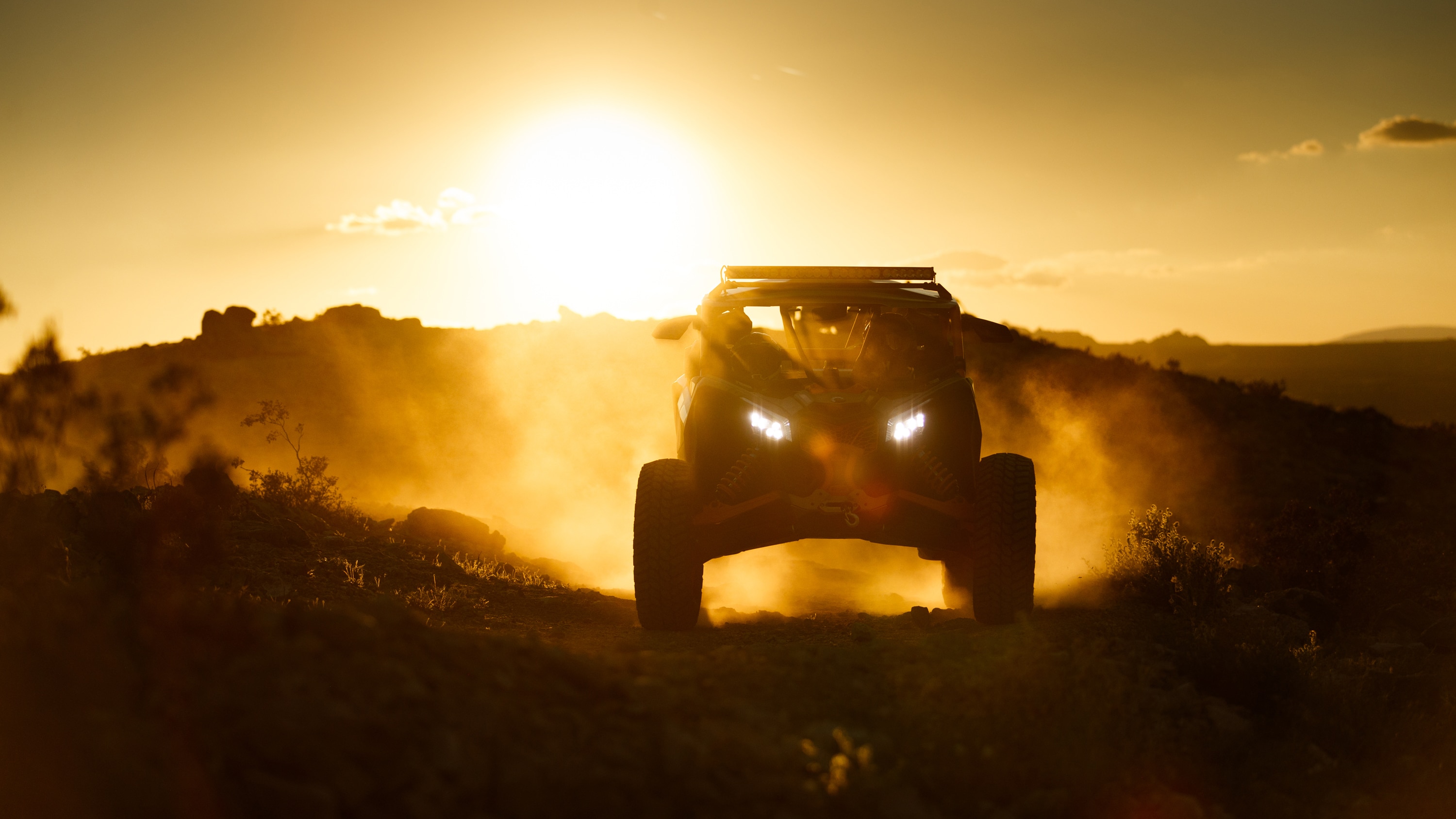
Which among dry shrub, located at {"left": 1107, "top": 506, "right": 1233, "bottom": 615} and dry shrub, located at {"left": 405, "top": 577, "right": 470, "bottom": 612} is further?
dry shrub, located at {"left": 405, "top": 577, "right": 470, "bottom": 612}

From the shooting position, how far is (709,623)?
332 inches

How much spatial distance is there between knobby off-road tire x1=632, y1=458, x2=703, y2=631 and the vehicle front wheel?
7.35ft

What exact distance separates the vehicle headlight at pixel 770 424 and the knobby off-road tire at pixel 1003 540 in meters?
1.64

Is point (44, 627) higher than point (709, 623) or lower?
higher

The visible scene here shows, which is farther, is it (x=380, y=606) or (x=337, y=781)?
(x=380, y=606)

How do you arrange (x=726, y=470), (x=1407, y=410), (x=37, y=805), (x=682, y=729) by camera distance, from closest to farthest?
(x=37, y=805), (x=682, y=729), (x=726, y=470), (x=1407, y=410)

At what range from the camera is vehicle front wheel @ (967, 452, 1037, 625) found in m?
7.11

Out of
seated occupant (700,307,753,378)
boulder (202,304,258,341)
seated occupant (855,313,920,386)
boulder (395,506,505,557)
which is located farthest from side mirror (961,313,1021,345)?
boulder (202,304,258,341)

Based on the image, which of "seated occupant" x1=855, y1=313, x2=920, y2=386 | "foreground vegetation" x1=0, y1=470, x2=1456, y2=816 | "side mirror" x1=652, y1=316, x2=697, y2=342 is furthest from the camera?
"side mirror" x1=652, y1=316, x2=697, y2=342

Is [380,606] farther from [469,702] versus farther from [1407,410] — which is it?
[1407,410]

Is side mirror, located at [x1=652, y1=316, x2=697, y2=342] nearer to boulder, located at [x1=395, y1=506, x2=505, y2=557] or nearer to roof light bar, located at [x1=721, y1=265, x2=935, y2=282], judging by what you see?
roof light bar, located at [x1=721, y1=265, x2=935, y2=282]

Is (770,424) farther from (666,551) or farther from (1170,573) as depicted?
(1170,573)

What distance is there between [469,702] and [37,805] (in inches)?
59.7

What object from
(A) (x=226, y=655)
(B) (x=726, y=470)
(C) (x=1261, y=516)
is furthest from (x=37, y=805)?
(C) (x=1261, y=516)
